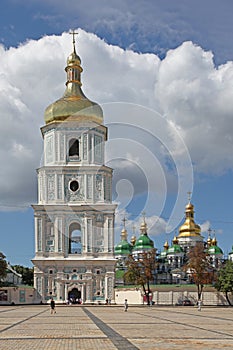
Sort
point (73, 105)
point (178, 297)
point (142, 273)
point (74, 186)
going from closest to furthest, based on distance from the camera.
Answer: point (178, 297) < point (142, 273) < point (74, 186) < point (73, 105)

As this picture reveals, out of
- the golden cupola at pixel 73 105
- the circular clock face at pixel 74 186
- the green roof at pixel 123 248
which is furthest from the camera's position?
the green roof at pixel 123 248

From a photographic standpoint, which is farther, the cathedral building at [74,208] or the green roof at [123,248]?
the green roof at [123,248]

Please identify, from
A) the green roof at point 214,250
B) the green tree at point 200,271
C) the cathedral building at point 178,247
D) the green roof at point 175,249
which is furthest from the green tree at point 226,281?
the green roof at point 214,250

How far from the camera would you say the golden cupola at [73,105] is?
78.3 metres

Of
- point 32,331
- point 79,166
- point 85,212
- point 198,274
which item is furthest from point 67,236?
point 32,331

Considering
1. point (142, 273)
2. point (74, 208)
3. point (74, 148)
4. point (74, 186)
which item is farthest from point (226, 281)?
point (74, 148)

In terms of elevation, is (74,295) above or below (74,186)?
below

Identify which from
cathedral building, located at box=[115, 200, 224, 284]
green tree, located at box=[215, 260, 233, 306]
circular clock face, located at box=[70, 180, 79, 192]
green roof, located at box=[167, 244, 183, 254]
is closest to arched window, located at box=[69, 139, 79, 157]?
circular clock face, located at box=[70, 180, 79, 192]

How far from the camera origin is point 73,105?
7869 cm

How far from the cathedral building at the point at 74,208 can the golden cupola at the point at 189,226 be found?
3380 cm

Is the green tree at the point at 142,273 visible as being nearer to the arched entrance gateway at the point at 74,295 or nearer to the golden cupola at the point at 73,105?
the arched entrance gateway at the point at 74,295

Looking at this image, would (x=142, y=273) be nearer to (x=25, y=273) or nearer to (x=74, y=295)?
(x=74, y=295)

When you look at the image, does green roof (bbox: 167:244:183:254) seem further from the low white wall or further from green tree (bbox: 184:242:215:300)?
the low white wall

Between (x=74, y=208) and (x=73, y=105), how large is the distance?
44.7 ft
